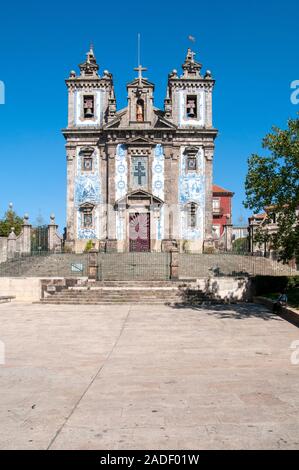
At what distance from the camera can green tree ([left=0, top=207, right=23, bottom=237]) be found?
5750 centimetres

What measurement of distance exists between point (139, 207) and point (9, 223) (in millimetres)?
27910

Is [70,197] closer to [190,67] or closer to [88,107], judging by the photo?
[88,107]

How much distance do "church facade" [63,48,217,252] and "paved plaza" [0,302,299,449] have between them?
23.0 metres

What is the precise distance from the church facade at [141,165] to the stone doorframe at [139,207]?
8 centimetres

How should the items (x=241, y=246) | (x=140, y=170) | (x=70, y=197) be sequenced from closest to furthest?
(x=241, y=246)
(x=140, y=170)
(x=70, y=197)

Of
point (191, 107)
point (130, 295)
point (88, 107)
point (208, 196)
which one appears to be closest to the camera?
point (130, 295)

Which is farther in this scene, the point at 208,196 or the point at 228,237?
the point at 208,196

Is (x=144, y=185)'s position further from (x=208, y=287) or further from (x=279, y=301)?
(x=279, y=301)

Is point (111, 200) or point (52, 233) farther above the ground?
point (111, 200)

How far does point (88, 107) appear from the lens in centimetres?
3881

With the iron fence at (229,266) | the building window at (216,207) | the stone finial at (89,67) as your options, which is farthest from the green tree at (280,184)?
the building window at (216,207)

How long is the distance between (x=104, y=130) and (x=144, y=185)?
5.55m

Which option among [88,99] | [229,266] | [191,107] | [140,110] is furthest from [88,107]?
[229,266]

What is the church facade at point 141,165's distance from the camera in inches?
1451
